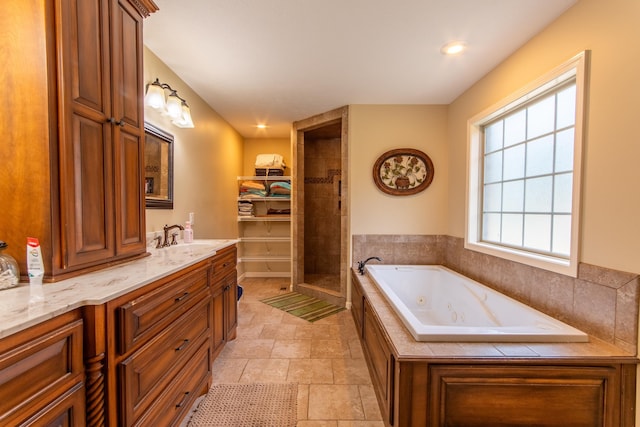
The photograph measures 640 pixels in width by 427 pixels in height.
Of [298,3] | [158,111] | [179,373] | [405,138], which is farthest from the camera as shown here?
[405,138]

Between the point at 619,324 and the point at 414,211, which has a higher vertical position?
the point at 414,211

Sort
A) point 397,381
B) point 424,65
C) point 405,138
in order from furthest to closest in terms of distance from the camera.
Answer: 1. point 405,138
2. point 424,65
3. point 397,381

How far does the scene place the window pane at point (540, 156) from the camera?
1743mm

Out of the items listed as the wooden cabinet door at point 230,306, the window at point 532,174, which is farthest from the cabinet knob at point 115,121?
the window at point 532,174

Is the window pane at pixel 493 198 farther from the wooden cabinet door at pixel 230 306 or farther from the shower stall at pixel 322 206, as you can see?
the wooden cabinet door at pixel 230 306

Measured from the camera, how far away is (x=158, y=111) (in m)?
1.95

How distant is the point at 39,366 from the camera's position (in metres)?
0.68

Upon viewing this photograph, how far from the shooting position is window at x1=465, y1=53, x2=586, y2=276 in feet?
5.01

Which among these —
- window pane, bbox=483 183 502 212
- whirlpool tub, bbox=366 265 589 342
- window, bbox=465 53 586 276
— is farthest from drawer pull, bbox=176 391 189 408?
window pane, bbox=483 183 502 212

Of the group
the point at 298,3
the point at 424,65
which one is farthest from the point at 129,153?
the point at 424,65

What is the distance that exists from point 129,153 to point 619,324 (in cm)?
259

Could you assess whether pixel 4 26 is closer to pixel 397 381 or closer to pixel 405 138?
pixel 397 381

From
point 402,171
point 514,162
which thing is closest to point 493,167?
point 514,162

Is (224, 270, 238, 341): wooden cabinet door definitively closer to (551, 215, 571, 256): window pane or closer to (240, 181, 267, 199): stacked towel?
(240, 181, 267, 199): stacked towel
